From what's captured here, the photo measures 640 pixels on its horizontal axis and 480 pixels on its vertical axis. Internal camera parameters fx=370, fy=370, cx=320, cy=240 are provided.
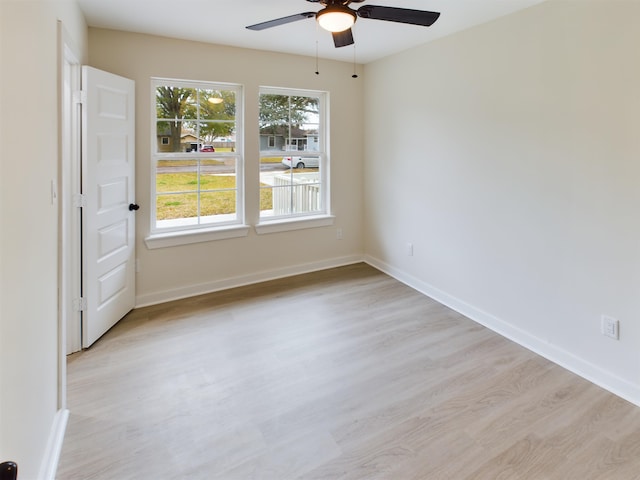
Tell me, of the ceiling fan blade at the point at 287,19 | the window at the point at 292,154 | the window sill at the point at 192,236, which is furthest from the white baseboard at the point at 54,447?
the window at the point at 292,154

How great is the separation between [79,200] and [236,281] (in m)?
1.77

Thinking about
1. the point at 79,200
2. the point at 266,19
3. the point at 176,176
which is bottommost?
the point at 79,200

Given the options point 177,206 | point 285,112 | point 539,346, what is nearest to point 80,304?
point 177,206

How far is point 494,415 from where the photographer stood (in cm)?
204

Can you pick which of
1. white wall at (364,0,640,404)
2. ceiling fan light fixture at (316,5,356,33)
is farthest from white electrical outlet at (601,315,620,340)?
ceiling fan light fixture at (316,5,356,33)

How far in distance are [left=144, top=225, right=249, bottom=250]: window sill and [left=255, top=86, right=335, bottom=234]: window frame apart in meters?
0.23

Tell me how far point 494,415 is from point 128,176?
3202mm

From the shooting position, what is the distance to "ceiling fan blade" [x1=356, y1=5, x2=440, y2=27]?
200 cm

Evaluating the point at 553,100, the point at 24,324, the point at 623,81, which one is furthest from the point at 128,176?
the point at 623,81

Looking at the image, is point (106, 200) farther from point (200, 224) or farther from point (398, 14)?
point (398, 14)

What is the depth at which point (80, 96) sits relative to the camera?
2.57 meters

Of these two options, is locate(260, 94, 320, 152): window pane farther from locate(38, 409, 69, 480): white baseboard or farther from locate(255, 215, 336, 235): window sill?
locate(38, 409, 69, 480): white baseboard

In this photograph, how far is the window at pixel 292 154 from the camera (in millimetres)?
4102

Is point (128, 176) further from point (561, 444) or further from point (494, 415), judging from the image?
point (561, 444)
